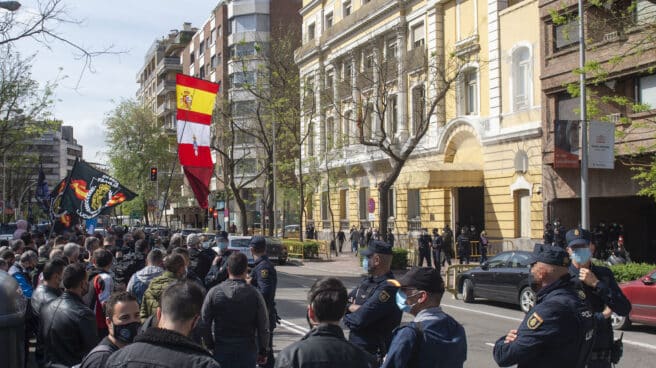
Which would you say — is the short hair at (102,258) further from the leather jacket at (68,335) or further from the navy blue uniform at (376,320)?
the navy blue uniform at (376,320)

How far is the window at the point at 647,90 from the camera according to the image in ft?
75.5

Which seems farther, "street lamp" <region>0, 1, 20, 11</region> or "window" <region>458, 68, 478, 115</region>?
"window" <region>458, 68, 478, 115</region>

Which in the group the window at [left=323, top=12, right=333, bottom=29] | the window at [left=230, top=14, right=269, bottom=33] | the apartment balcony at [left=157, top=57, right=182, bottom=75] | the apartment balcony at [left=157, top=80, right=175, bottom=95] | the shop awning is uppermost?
the apartment balcony at [left=157, top=57, right=182, bottom=75]

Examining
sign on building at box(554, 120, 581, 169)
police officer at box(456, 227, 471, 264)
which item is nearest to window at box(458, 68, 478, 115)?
police officer at box(456, 227, 471, 264)

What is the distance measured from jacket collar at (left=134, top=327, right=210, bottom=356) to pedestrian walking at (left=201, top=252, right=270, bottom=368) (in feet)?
9.87

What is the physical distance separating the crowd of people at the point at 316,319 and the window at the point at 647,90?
18.4 m

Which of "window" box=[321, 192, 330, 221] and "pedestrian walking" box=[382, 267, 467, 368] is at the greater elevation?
"window" box=[321, 192, 330, 221]

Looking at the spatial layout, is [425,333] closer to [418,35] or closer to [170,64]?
[418,35]

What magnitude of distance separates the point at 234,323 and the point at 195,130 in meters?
10.2

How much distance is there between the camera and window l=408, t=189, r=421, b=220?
37.9 m

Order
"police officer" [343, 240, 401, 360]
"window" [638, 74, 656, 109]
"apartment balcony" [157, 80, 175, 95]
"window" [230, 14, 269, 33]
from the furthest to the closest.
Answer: "apartment balcony" [157, 80, 175, 95], "window" [230, 14, 269, 33], "window" [638, 74, 656, 109], "police officer" [343, 240, 401, 360]

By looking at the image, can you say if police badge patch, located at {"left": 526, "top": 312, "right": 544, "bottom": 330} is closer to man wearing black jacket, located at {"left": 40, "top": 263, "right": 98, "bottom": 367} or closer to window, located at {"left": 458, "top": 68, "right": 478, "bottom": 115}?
man wearing black jacket, located at {"left": 40, "top": 263, "right": 98, "bottom": 367}

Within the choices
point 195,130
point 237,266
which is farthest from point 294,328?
point 237,266

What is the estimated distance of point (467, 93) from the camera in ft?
109
